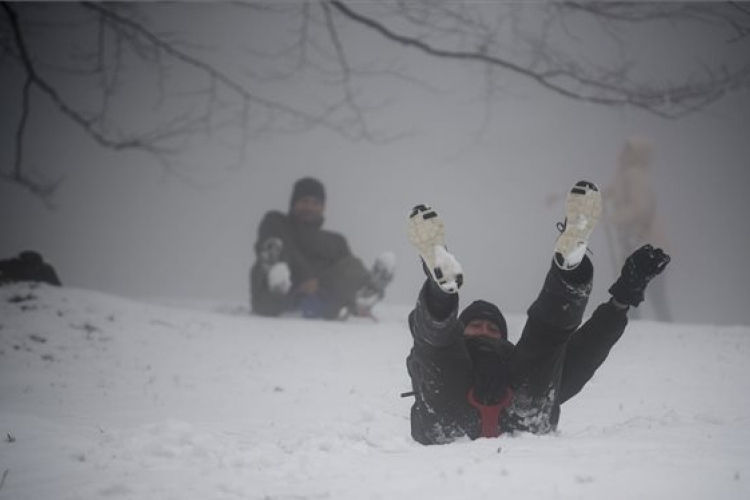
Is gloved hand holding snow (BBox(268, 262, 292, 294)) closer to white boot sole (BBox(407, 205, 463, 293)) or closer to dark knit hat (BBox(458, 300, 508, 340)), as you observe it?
dark knit hat (BBox(458, 300, 508, 340))

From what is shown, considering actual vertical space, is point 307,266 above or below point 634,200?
below

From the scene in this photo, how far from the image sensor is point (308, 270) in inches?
383

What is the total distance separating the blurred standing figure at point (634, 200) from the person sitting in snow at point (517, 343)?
1075 cm

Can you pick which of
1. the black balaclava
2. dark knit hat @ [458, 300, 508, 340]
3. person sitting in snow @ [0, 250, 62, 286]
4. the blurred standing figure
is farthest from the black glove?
the blurred standing figure

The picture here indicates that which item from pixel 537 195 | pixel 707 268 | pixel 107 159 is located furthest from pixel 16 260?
pixel 107 159

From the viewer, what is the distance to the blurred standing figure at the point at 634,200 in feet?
41.3

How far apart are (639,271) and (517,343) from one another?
2.27 ft

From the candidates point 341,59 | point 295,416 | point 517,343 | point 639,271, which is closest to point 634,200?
point 341,59

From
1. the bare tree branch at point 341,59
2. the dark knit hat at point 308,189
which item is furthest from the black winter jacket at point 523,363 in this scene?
the dark knit hat at point 308,189

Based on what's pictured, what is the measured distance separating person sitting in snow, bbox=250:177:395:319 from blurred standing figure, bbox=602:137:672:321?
658 centimetres

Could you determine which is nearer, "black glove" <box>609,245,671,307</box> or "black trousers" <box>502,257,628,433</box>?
"black trousers" <box>502,257,628,433</box>

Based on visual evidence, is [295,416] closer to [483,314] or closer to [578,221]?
[483,314]

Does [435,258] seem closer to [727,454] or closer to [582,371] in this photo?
[582,371]

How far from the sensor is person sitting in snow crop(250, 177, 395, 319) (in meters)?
9.12
